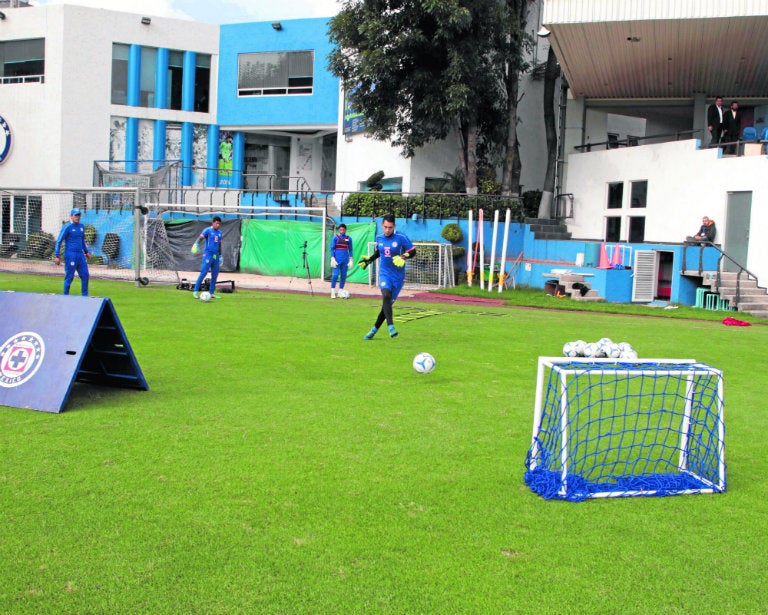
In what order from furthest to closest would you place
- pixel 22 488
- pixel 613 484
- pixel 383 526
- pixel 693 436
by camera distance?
pixel 693 436, pixel 613 484, pixel 22 488, pixel 383 526

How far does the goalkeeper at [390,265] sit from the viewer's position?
550 inches

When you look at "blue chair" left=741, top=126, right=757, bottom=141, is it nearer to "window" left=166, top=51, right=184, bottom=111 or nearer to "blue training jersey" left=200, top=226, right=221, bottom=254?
"blue training jersey" left=200, top=226, right=221, bottom=254

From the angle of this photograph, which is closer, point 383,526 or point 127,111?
point 383,526

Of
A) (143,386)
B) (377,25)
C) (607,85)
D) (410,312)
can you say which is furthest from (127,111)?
(143,386)

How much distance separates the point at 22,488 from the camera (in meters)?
5.93

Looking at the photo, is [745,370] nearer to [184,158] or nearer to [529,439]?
[529,439]

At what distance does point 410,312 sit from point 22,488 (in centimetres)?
1415

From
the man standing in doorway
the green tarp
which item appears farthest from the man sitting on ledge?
the green tarp

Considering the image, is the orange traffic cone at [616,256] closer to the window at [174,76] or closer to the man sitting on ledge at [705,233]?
the man sitting on ledge at [705,233]

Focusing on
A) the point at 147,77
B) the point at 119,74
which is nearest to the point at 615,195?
the point at 147,77

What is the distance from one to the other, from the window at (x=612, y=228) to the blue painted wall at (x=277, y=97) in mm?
15263

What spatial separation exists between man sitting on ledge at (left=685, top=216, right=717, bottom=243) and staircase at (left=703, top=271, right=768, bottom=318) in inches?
47.4

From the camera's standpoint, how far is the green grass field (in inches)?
179

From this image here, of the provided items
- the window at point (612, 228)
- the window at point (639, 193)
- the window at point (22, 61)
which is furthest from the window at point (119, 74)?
the window at point (639, 193)
